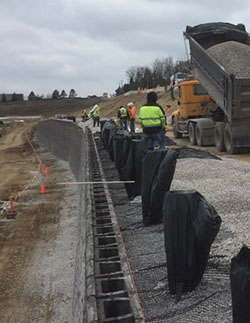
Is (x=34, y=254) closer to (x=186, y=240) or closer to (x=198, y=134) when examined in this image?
(x=186, y=240)

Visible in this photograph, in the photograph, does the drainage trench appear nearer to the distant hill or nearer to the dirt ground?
the dirt ground

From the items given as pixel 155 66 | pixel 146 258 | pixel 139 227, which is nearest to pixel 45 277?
pixel 139 227

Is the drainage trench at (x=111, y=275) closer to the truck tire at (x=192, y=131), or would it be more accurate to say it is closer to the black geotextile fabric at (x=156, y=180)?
the black geotextile fabric at (x=156, y=180)

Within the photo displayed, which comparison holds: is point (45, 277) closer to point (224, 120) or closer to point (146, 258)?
point (146, 258)

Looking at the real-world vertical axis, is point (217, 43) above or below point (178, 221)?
above

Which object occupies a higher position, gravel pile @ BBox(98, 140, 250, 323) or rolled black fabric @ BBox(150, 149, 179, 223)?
rolled black fabric @ BBox(150, 149, 179, 223)

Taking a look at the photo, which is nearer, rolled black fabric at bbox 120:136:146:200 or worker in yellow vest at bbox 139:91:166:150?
rolled black fabric at bbox 120:136:146:200

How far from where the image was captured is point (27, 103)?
93438 millimetres

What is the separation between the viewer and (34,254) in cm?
838

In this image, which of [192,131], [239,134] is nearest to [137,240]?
[239,134]

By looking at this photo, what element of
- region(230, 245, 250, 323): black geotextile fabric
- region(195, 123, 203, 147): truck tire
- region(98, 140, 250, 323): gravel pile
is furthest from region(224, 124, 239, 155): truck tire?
region(230, 245, 250, 323): black geotextile fabric

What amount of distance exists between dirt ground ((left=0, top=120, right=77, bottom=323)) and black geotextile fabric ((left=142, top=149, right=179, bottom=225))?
1.81 metres

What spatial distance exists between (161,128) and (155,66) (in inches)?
3376

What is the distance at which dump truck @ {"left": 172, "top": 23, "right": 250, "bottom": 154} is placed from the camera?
39.2 feet
